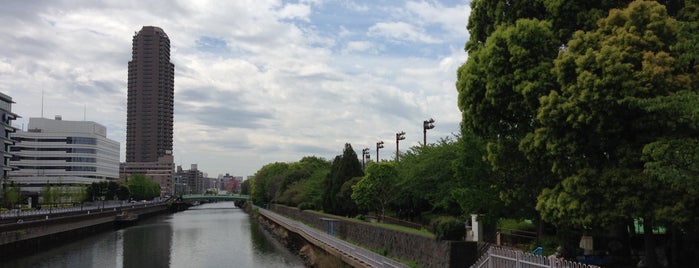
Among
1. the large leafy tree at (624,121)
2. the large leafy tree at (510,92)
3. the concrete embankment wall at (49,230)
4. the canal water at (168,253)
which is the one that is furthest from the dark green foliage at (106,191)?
the large leafy tree at (624,121)

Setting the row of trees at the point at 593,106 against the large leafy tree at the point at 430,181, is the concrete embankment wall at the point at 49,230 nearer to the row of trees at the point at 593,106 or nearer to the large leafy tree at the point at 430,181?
the large leafy tree at the point at 430,181

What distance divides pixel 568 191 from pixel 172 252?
157ft

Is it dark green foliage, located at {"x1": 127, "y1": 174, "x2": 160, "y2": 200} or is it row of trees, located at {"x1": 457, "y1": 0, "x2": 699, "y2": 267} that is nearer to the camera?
row of trees, located at {"x1": 457, "y1": 0, "x2": 699, "y2": 267}

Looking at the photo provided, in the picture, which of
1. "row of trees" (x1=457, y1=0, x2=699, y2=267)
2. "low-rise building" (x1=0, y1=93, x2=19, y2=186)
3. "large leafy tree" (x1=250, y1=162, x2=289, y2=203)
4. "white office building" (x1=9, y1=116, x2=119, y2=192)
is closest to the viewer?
"row of trees" (x1=457, y1=0, x2=699, y2=267)

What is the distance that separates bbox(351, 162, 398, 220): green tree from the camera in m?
46.8

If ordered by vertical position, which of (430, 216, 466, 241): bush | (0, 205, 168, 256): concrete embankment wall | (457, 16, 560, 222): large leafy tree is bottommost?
(0, 205, 168, 256): concrete embankment wall

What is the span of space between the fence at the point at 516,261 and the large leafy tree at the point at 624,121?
153 cm

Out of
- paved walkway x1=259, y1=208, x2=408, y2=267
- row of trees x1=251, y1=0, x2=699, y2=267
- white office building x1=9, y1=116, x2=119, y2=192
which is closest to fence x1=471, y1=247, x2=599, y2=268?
row of trees x1=251, y1=0, x2=699, y2=267

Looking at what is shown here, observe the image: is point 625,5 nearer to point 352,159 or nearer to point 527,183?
point 527,183

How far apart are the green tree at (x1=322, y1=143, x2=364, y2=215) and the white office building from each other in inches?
4376

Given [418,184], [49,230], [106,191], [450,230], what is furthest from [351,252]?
[106,191]

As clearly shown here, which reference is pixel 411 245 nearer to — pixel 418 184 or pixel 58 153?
pixel 418 184

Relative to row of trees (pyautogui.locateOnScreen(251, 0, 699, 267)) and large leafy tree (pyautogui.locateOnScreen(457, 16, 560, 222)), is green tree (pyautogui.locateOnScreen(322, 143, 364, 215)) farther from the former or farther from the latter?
row of trees (pyautogui.locateOnScreen(251, 0, 699, 267))

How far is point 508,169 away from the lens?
2061 centimetres
